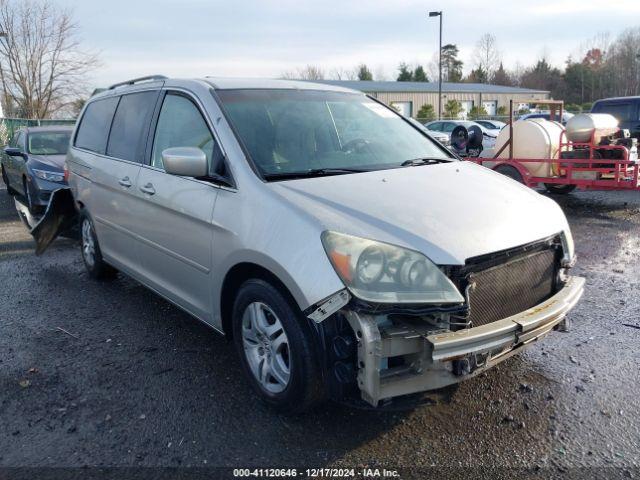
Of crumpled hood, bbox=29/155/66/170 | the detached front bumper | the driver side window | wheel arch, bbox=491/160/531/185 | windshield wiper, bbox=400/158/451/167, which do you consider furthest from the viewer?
wheel arch, bbox=491/160/531/185

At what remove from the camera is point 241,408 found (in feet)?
10.6

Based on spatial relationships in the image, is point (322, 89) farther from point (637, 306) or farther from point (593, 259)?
point (593, 259)

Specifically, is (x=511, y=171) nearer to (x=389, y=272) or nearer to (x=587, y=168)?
(x=587, y=168)

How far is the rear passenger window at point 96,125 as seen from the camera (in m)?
5.12

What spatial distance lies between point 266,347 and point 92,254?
3.34m

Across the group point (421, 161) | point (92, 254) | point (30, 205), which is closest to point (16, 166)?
point (30, 205)

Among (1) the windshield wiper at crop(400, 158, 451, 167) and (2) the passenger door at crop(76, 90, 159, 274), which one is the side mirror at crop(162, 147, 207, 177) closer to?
(2) the passenger door at crop(76, 90, 159, 274)

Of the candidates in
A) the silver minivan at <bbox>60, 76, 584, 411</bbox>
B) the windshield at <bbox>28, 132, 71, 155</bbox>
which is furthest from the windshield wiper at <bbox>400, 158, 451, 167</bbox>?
the windshield at <bbox>28, 132, 71, 155</bbox>

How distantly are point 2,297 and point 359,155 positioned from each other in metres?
4.01

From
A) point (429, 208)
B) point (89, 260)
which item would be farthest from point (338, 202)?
point (89, 260)

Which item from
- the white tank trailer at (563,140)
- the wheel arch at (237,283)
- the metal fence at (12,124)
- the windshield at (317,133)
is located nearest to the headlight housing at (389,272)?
the wheel arch at (237,283)

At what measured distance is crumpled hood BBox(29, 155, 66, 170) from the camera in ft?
29.8

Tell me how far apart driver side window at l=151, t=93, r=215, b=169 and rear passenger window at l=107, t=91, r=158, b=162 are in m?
0.22

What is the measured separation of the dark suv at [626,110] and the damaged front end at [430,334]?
470 inches
